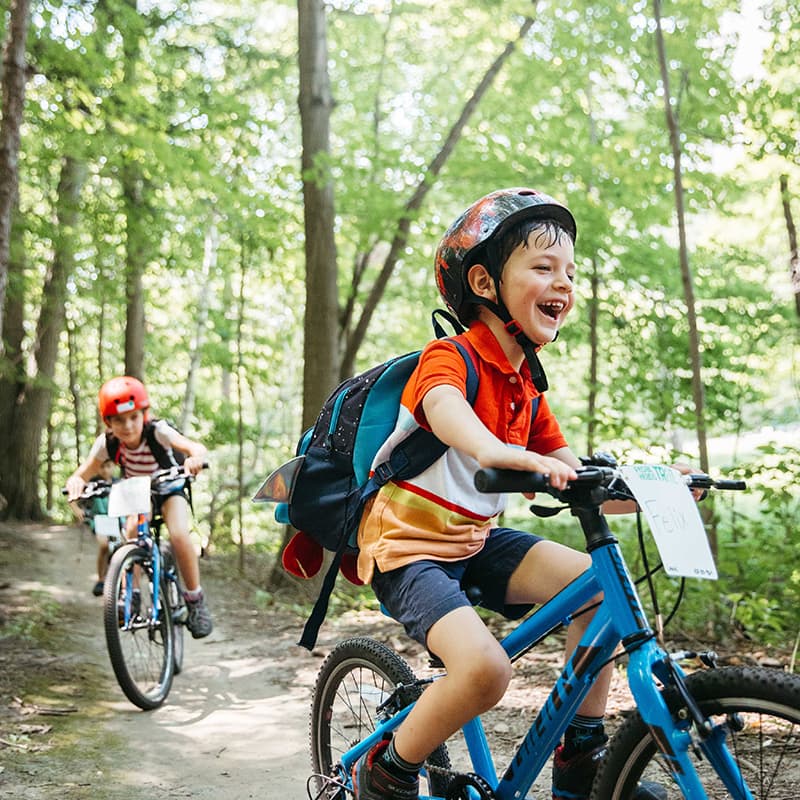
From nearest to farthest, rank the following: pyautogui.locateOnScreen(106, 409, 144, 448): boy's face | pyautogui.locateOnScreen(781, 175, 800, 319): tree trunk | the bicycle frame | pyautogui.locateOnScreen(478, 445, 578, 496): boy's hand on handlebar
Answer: the bicycle frame → pyautogui.locateOnScreen(478, 445, 578, 496): boy's hand on handlebar → pyautogui.locateOnScreen(106, 409, 144, 448): boy's face → pyautogui.locateOnScreen(781, 175, 800, 319): tree trunk

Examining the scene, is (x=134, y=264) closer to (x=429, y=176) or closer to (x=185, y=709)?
(x=429, y=176)

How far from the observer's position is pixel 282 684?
5750mm

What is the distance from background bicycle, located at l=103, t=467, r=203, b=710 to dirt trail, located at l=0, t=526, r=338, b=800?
0.57 feet

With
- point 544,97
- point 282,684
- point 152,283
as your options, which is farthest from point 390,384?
point 152,283

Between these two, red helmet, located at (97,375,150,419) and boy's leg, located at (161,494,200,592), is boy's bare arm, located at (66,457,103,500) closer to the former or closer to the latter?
red helmet, located at (97,375,150,419)

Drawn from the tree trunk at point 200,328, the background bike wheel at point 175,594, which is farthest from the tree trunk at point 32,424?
the background bike wheel at point 175,594

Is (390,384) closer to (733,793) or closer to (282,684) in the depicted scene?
(733,793)

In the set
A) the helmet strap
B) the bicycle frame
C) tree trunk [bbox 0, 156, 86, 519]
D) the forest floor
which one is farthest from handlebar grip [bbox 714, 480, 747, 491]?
tree trunk [bbox 0, 156, 86, 519]

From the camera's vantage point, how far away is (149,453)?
6066 mm

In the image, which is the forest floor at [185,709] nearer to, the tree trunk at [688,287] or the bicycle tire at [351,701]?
the bicycle tire at [351,701]

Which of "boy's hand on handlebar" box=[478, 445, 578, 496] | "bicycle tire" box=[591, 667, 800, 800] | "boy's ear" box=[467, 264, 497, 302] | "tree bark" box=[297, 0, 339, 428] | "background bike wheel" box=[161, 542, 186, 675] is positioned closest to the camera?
"bicycle tire" box=[591, 667, 800, 800]

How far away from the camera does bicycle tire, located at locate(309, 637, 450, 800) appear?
2.82 meters

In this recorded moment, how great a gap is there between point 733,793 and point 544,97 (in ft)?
32.2

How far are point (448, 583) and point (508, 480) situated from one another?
1.78 feet
